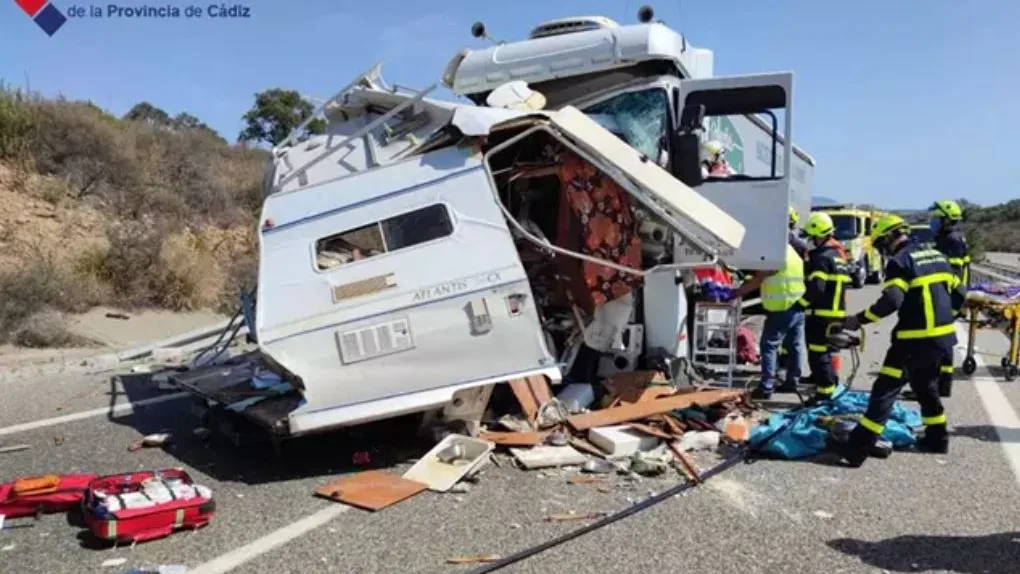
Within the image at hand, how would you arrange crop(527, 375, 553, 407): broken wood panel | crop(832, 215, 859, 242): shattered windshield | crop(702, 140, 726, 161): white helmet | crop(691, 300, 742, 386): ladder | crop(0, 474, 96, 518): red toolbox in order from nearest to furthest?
crop(0, 474, 96, 518): red toolbox < crop(527, 375, 553, 407): broken wood panel < crop(691, 300, 742, 386): ladder < crop(702, 140, 726, 161): white helmet < crop(832, 215, 859, 242): shattered windshield

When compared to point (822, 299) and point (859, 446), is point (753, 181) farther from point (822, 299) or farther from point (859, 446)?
point (859, 446)

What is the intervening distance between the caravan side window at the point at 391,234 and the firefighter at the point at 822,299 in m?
3.82

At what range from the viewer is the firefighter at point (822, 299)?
7500 mm

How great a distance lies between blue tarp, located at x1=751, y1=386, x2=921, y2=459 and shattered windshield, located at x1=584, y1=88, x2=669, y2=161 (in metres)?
2.47

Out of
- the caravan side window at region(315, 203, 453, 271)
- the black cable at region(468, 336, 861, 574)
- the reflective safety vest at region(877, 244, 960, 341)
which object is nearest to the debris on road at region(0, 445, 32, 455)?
the caravan side window at region(315, 203, 453, 271)

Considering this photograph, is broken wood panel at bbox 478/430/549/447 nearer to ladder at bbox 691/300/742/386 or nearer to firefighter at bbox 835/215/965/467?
firefighter at bbox 835/215/965/467

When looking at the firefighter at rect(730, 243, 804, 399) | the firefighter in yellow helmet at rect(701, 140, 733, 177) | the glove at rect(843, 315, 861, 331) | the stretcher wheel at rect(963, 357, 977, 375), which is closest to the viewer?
the glove at rect(843, 315, 861, 331)

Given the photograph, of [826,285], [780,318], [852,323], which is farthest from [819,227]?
[852,323]

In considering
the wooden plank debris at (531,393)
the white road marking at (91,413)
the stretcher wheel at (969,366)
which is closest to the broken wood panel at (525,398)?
the wooden plank debris at (531,393)

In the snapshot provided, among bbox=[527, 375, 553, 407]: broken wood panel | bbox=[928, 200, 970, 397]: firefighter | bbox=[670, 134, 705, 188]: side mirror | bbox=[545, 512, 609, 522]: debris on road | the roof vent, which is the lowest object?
bbox=[545, 512, 609, 522]: debris on road

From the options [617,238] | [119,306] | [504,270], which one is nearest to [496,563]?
[504,270]

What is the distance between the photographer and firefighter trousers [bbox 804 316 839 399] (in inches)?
292

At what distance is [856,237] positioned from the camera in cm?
2153

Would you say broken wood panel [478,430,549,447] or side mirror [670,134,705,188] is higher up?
side mirror [670,134,705,188]
